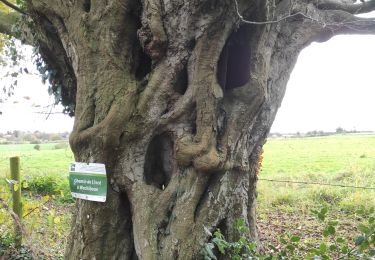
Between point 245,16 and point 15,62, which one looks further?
point 15,62

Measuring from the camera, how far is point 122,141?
11.1 feet

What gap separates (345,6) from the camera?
503 centimetres

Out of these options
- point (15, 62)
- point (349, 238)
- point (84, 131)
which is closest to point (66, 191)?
point (15, 62)

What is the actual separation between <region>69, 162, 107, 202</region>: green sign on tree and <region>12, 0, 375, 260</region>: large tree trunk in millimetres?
75

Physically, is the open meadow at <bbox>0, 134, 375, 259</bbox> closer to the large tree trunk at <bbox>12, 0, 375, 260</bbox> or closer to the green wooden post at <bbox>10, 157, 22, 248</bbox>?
the green wooden post at <bbox>10, 157, 22, 248</bbox>

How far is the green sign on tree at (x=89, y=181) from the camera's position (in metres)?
3.40

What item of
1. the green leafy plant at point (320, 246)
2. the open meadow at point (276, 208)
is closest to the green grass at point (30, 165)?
the open meadow at point (276, 208)

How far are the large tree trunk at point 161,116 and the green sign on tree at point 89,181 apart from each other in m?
0.08

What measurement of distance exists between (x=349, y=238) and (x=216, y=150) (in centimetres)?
464

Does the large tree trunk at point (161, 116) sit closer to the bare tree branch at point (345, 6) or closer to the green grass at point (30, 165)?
the bare tree branch at point (345, 6)

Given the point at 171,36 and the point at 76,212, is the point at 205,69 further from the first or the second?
the point at 76,212

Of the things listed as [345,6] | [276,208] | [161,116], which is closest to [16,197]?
[161,116]

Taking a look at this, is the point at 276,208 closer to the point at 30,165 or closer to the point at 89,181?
the point at 89,181

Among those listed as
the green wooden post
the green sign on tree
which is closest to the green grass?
the green wooden post
